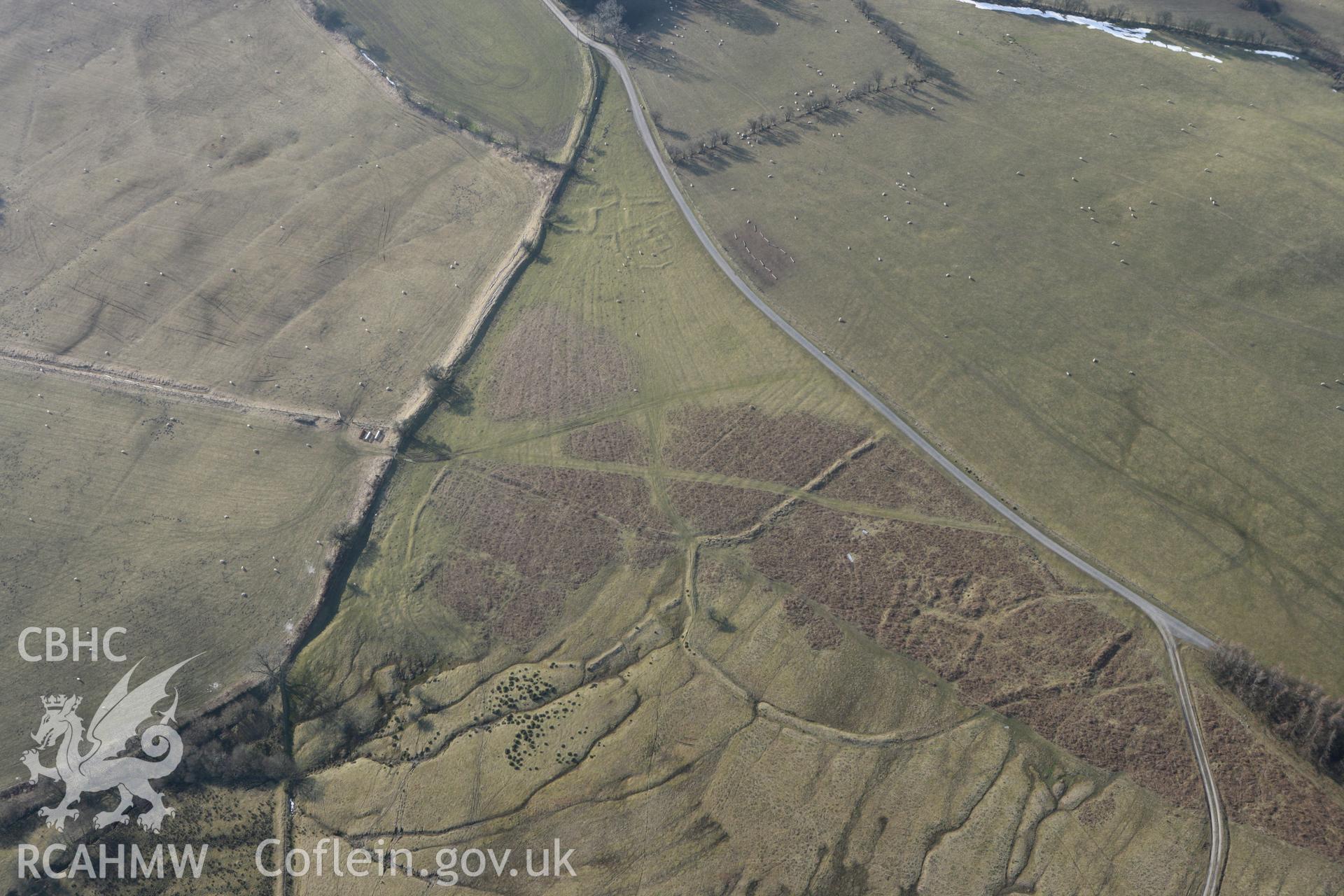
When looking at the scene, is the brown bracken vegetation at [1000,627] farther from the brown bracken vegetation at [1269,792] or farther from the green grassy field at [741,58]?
the green grassy field at [741,58]

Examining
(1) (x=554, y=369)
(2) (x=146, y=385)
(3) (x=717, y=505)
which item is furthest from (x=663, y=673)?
(2) (x=146, y=385)

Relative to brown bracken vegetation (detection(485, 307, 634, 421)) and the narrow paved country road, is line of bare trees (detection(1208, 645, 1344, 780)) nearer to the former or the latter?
the narrow paved country road

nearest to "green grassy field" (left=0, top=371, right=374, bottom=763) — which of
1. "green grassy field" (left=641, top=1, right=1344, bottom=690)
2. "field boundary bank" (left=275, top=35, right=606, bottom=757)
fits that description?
"field boundary bank" (left=275, top=35, right=606, bottom=757)

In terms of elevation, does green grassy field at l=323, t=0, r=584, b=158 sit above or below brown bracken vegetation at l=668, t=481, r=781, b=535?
above

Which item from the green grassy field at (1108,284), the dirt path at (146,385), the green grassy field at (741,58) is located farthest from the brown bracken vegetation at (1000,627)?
the green grassy field at (741,58)

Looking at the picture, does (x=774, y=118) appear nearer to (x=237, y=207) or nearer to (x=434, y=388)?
(x=434, y=388)
